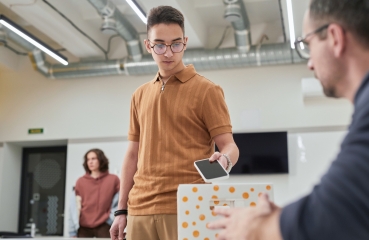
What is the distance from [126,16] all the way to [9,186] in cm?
326

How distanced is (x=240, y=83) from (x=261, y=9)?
106 centimetres

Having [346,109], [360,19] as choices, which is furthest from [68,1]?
[360,19]

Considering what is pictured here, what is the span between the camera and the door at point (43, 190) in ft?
23.9

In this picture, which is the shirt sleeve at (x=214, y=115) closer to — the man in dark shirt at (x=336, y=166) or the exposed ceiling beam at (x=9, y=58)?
the man in dark shirt at (x=336, y=166)

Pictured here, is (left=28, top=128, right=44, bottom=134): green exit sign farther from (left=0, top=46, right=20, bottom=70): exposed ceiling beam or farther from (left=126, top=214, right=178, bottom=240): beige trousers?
(left=126, top=214, right=178, bottom=240): beige trousers

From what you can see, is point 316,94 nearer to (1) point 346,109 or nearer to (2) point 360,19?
(1) point 346,109

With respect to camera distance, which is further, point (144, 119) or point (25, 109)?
point (25, 109)

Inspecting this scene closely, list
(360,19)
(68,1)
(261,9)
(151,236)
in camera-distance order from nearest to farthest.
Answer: (360,19) → (151,236) → (68,1) → (261,9)

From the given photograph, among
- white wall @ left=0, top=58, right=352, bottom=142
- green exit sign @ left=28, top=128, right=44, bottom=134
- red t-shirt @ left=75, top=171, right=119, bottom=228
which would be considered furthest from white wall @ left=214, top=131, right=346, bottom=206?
green exit sign @ left=28, top=128, right=44, bottom=134

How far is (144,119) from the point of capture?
1.77m

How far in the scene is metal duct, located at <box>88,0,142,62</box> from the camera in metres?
5.48

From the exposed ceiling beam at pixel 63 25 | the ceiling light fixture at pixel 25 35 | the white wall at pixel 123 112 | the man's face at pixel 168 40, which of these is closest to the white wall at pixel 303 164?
the white wall at pixel 123 112

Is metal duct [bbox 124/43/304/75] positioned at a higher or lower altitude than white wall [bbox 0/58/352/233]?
higher

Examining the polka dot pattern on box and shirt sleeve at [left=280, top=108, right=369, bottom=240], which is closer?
shirt sleeve at [left=280, top=108, right=369, bottom=240]
